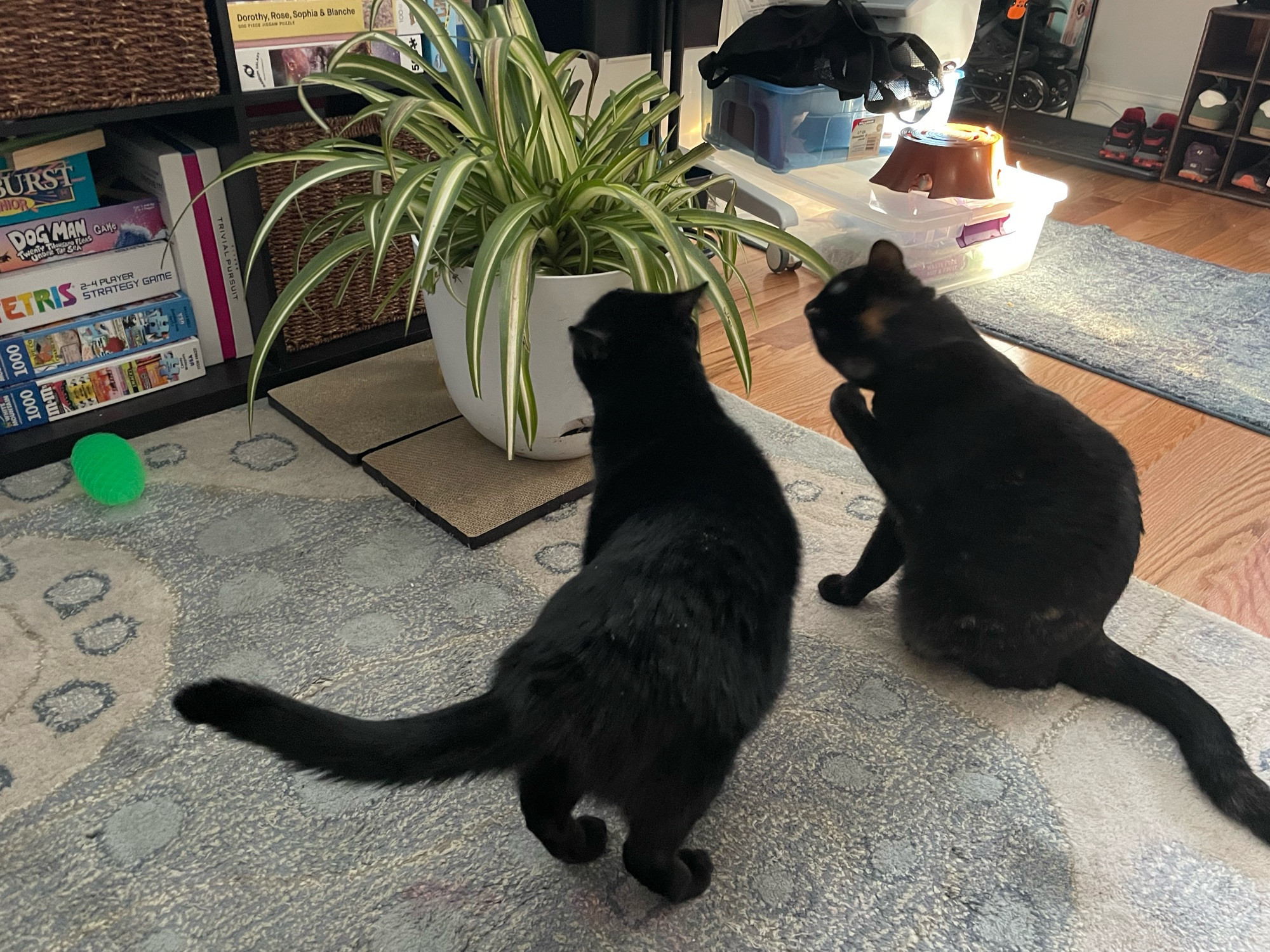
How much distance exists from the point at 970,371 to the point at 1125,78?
9.87ft

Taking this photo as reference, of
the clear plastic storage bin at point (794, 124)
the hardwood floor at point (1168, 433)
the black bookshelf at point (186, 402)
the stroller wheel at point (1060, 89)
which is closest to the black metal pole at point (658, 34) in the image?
the clear plastic storage bin at point (794, 124)

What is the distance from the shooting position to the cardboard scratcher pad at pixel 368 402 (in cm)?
Answer: 153

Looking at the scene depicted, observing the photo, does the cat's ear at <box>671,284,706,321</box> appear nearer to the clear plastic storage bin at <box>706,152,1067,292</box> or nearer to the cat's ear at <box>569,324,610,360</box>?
the cat's ear at <box>569,324,610,360</box>

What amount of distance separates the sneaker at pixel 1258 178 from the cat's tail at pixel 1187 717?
7.72 feet

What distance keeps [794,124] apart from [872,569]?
1.37 metres

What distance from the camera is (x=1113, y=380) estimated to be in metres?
1.82

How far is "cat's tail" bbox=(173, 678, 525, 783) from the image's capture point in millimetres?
612

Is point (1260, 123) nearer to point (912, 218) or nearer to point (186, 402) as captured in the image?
point (912, 218)

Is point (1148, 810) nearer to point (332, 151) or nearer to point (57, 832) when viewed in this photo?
point (57, 832)

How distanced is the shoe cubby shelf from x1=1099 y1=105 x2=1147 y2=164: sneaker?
0.13 meters

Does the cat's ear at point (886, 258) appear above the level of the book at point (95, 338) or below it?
above

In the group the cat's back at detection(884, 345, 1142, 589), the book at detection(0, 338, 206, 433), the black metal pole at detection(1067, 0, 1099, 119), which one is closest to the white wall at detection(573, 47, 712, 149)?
the book at detection(0, 338, 206, 433)

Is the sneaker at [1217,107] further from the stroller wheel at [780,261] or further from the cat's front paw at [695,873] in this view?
the cat's front paw at [695,873]

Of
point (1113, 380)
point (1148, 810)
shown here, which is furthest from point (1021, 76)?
point (1148, 810)
